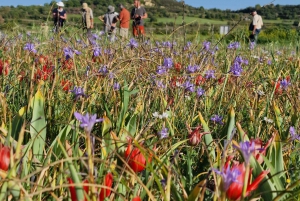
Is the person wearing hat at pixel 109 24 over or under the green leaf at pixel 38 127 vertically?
over

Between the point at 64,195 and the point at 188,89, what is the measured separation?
803 mm

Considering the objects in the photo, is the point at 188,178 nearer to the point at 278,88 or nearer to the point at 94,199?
the point at 94,199

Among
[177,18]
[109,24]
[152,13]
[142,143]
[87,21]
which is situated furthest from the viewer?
[152,13]

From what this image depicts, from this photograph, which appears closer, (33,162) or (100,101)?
(33,162)

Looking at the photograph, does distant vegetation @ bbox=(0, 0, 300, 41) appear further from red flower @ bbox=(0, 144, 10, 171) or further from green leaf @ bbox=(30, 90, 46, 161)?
red flower @ bbox=(0, 144, 10, 171)

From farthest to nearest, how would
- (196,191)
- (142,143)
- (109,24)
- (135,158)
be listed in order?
(109,24) < (142,143) < (135,158) < (196,191)

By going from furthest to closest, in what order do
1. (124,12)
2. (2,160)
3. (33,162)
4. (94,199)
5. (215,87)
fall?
(124,12) → (215,87) → (33,162) → (2,160) → (94,199)

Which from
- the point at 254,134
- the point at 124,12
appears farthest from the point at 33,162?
the point at 124,12

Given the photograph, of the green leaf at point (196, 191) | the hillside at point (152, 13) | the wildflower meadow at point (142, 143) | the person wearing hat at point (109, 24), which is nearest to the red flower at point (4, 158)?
the wildflower meadow at point (142, 143)

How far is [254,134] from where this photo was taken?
1.26m

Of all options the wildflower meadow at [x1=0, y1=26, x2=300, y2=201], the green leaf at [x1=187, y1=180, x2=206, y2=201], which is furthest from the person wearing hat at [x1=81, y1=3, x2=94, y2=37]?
the green leaf at [x1=187, y1=180, x2=206, y2=201]

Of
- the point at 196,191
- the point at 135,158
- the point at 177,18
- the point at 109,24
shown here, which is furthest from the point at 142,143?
the point at 109,24

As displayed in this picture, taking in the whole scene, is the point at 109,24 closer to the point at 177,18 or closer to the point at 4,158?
the point at 177,18

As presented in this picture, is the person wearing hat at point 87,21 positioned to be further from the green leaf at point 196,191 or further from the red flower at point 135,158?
the green leaf at point 196,191
